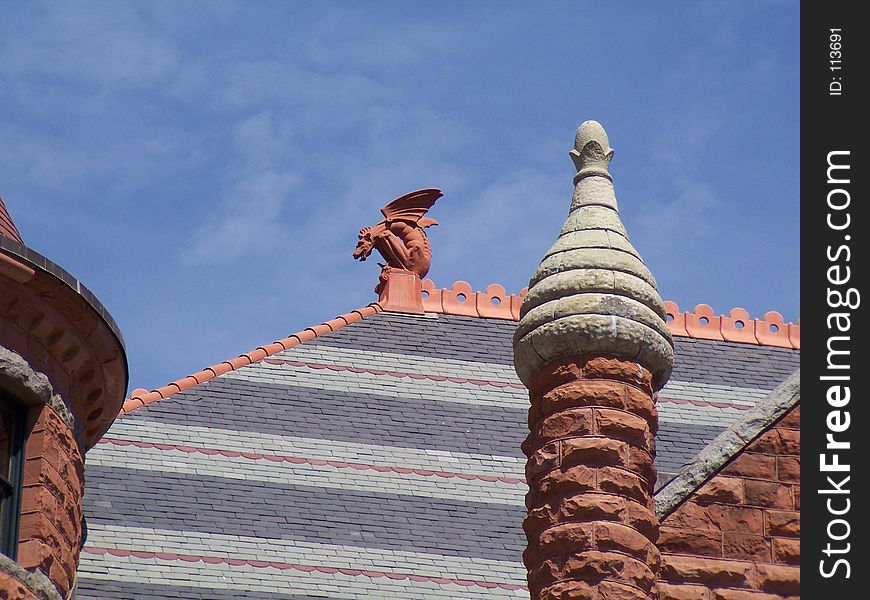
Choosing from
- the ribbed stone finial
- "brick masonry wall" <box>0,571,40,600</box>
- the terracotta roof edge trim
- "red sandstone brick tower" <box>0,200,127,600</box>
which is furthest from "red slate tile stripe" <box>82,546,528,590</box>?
the terracotta roof edge trim

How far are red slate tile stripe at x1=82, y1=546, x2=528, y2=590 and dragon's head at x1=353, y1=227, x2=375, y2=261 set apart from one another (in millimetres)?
6160

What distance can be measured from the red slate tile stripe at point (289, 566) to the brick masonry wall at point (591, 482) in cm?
490

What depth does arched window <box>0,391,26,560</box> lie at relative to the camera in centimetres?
1719

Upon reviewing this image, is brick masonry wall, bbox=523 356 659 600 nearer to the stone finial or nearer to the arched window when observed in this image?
the stone finial

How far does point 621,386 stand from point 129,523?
6.81 m

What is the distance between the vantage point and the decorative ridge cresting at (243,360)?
78.5 ft

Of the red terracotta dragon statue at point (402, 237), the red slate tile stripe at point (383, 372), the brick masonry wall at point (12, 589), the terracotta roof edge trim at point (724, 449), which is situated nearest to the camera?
the terracotta roof edge trim at point (724, 449)

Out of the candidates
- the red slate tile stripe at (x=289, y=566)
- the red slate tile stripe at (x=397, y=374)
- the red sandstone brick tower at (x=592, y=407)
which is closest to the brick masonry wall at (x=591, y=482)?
the red sandstone brick tower at (x=592, y=407)

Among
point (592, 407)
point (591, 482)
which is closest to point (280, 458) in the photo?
point (592, 407)

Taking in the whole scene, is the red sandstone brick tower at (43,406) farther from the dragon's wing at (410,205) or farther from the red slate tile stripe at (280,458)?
the dragon's wing at (410,205)

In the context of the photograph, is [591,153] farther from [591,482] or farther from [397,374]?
[397,374]

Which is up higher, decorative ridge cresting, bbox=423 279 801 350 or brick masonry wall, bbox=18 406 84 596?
decorative ridge cresting, bbox=423 279 801 350
